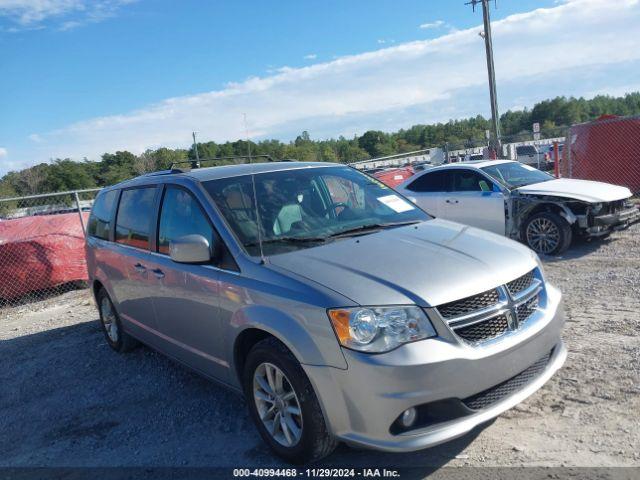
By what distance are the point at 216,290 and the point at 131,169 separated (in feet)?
156

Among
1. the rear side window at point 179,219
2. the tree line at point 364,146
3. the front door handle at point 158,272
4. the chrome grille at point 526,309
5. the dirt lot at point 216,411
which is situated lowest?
the dirt lot at point 216,411

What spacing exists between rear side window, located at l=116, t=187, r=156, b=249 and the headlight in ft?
7.85

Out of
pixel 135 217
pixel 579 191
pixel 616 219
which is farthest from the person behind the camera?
pixel 579 191

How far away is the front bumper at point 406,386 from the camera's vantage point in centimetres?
265

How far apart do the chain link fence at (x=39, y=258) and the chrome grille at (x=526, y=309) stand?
26.1 feet

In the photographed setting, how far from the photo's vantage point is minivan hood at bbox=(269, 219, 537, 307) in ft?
9.35

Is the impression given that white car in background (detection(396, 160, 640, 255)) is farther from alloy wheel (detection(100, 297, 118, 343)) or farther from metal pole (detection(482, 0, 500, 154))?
metal pole (detection(482, 0, 500, 154))

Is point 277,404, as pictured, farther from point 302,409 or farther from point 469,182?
point 469,182

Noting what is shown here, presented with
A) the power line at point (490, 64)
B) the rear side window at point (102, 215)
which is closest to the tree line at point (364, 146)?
the power line at point (490, 64)

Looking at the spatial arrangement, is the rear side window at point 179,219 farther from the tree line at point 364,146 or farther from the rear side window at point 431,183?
the tree line at point 364,146

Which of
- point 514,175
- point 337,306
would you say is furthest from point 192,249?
point 514,175

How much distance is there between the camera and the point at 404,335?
2754 millimetres

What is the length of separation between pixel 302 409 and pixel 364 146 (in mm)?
96752

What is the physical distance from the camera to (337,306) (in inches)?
110
